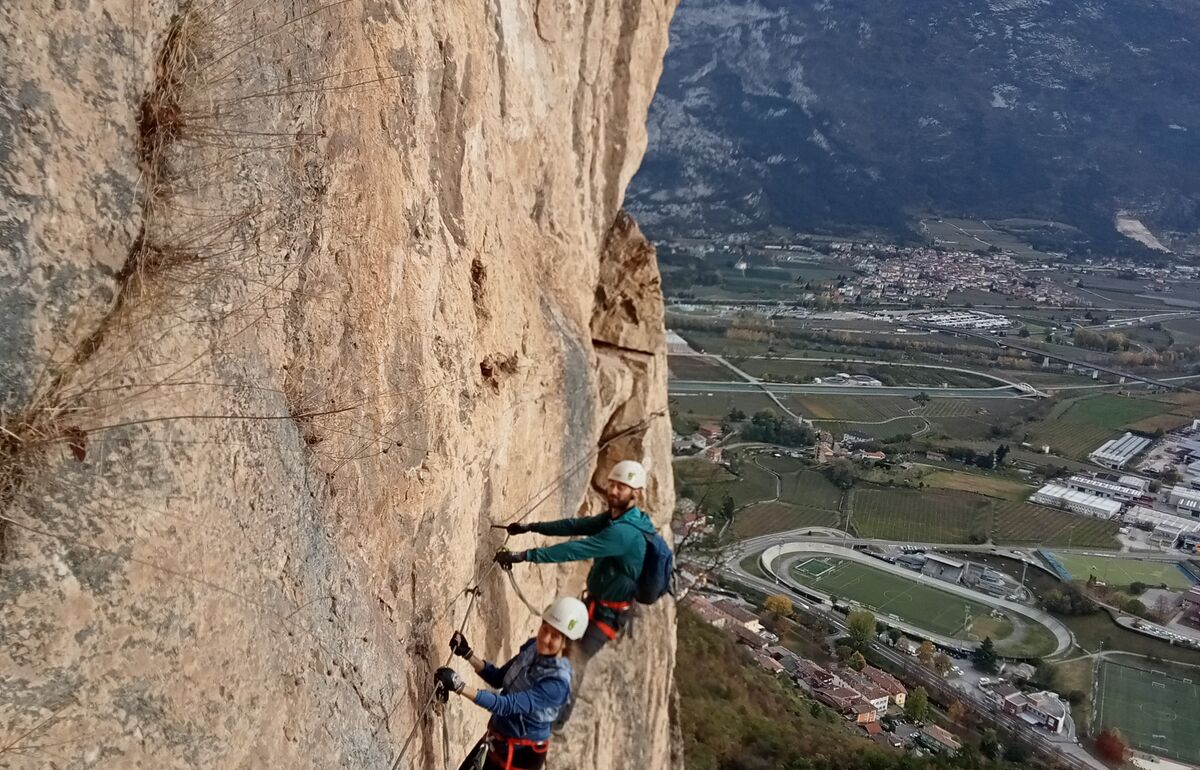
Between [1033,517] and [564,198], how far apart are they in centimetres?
3887

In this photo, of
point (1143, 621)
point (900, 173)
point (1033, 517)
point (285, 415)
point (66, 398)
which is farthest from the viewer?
point (900, 173)

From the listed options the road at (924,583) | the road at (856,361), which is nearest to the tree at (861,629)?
the road at (924,583)

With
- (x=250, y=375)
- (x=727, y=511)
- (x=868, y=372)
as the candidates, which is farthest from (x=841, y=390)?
(x=250, y=375)

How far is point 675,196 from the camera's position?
121 metres

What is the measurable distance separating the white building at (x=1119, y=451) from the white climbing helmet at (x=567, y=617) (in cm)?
5007

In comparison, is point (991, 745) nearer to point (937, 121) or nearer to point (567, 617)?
point (567, 617)

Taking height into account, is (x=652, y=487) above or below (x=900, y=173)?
below

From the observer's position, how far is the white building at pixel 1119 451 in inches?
1838

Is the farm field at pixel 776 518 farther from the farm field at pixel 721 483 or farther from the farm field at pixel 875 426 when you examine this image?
the farm field at pixel 875 426

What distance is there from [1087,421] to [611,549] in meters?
55.1

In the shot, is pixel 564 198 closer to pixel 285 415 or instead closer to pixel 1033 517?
pixel 285 415

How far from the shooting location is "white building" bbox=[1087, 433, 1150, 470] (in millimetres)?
46688

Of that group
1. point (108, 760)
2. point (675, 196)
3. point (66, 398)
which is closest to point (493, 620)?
point (108, 760)

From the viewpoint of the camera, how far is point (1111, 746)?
24734mm
